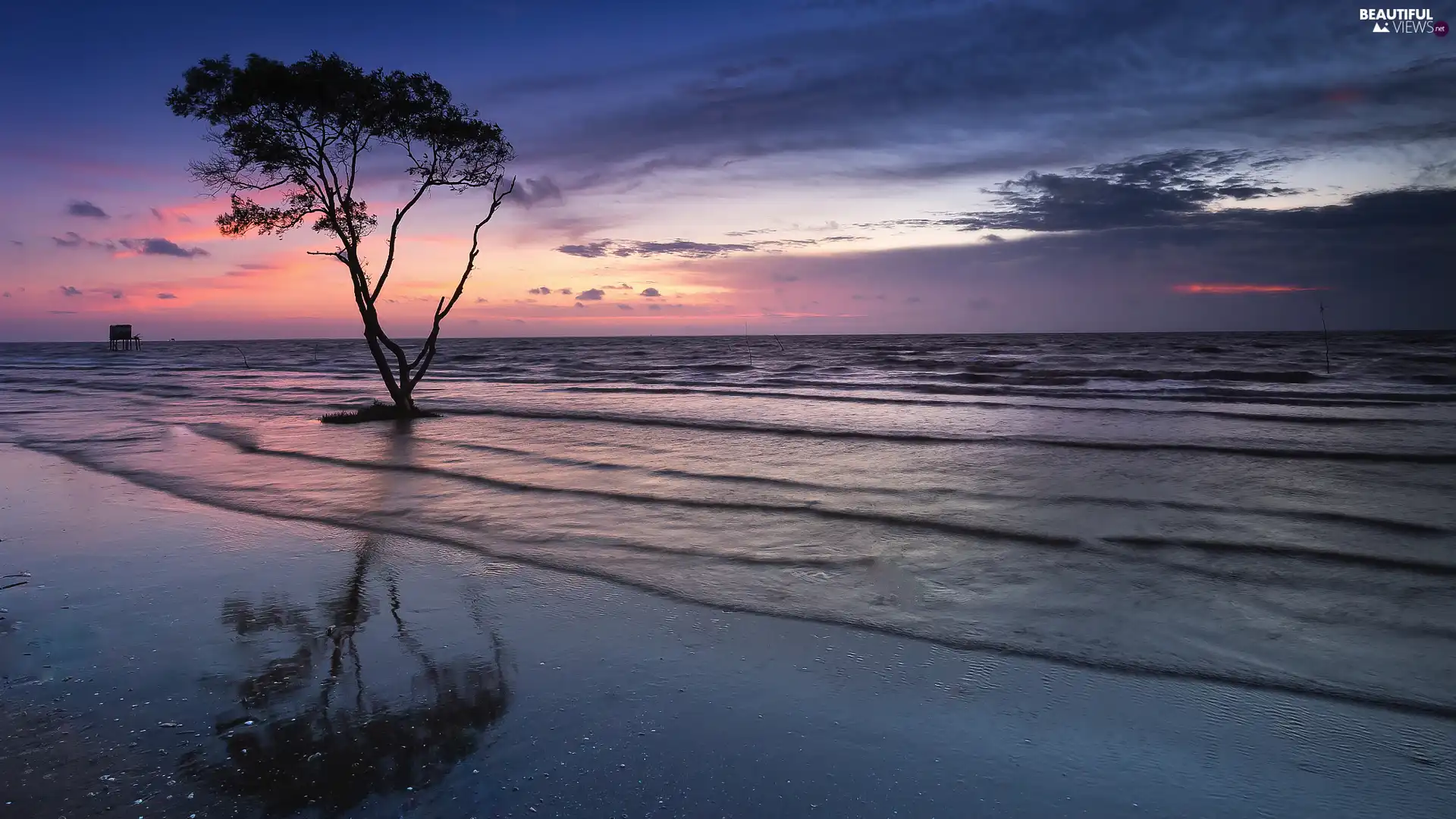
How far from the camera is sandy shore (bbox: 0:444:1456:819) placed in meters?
3.78

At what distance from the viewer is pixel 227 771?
3.88 metres

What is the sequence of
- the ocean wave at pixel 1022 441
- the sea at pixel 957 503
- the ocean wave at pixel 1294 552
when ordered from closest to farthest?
the sea at pixel 957 503 < the ocean wave at pixel 1294 552 < the ocean wave at pixel 1022 441

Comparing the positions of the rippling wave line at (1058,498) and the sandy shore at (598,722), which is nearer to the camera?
the sandy shore at (598,722)

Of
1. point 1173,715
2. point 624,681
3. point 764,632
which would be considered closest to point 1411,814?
point 1173,715

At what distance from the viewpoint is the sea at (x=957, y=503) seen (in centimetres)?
639

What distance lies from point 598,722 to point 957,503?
26.0ft

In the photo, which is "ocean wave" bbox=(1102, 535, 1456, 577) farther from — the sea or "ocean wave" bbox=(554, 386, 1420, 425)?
"ocean wave" bbox=(554, 386, 1420, 425)

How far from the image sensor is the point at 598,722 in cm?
450

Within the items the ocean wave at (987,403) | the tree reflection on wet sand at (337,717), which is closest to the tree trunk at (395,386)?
the ocean wave at (987,403)

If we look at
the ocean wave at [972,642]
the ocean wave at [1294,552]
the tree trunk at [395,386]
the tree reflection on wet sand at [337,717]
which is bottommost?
the ocean wave at [1294,552]

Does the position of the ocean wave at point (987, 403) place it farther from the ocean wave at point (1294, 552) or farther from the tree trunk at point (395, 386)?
the ocean wave at point (1294, 552)

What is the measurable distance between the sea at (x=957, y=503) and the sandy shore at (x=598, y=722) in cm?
66

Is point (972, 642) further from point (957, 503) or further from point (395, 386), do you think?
point (395, 386)

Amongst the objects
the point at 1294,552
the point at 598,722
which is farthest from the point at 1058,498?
the point at 598,722
